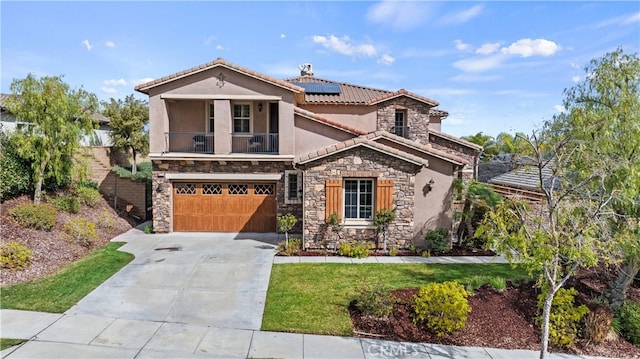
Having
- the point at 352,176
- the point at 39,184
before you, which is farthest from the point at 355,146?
the point at 39,184

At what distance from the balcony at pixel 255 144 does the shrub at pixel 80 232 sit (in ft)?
20.1

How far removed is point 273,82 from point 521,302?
11351 millimetres

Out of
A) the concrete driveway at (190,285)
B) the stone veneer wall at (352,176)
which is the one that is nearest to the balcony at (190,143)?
the concrete driveway at (190,285)

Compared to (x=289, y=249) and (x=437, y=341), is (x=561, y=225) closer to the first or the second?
(x=437, y=341)

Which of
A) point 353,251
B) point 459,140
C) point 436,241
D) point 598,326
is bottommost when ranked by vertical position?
point 598,326

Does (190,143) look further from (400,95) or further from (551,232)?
(551,232)

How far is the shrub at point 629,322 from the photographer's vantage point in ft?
26.3

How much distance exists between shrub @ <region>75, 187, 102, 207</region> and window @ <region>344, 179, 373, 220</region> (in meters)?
11.7

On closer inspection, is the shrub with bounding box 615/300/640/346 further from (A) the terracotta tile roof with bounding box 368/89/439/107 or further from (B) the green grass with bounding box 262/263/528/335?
(A) the terracotta tile roof with bounding box 368/89/439/107

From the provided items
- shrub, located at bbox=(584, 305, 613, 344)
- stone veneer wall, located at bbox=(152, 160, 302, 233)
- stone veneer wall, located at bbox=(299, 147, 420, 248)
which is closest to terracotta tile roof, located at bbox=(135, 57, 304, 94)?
stone veneer wall, located at bbox=(152, 160, 302, 233)

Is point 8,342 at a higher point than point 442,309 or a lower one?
lower

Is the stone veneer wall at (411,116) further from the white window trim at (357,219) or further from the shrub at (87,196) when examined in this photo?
the shrub at (87,196)

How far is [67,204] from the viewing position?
583 inches

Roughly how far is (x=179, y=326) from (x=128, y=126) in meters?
19.7
